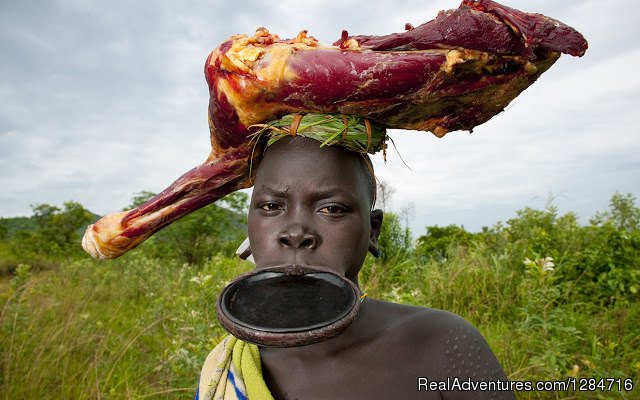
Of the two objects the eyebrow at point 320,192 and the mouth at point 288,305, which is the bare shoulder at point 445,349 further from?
the eyebrow at point 320,192

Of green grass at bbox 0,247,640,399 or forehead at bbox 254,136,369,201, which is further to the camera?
green grass at bbox 0,247,640,399

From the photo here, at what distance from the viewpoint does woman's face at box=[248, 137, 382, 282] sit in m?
1.37

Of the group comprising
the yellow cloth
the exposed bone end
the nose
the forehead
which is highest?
the forehead

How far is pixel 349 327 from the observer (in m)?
1.52

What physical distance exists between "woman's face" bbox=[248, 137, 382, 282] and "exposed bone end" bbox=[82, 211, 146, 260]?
56 centimetres

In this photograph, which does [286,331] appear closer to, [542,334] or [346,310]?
[346,310]

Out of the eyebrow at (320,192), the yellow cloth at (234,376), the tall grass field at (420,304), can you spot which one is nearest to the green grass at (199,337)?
the tall grass field at (420,304)

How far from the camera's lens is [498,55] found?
123 centimetres

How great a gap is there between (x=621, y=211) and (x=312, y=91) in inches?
389

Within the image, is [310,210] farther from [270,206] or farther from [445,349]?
[445,349]

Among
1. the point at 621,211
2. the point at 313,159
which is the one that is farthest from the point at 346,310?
the point at 621,211

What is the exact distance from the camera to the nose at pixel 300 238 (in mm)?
1353

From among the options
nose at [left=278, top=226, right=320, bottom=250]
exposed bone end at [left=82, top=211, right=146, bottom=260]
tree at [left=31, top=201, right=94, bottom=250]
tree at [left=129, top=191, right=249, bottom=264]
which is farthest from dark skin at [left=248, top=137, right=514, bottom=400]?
tree at [left=31, top=201, right=94, bottom=250]

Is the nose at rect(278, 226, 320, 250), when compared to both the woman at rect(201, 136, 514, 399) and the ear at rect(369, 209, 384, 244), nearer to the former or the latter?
the woman at rect(201, 136, 514, 399)
